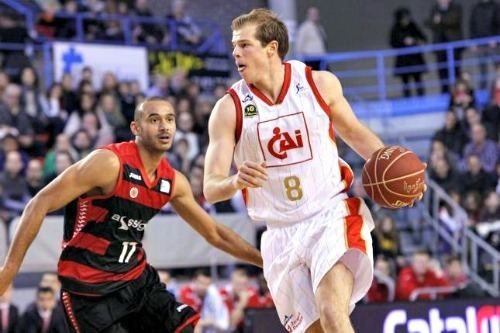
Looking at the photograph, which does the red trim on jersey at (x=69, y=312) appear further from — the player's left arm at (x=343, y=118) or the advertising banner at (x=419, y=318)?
the advertising banner at (x=419, y=318)

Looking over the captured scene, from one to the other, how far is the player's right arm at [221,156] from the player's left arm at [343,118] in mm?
551

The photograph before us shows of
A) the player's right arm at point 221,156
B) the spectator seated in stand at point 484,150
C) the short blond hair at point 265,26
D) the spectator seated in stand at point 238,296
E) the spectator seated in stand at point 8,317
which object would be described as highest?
the short blond hair at point 265,26

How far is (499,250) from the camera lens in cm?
1518

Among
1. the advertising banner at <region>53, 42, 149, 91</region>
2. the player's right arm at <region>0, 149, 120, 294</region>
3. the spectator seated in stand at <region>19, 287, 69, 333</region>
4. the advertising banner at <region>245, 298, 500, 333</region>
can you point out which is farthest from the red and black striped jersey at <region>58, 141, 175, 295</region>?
the advertising banner at <region>53, 42, 149, 91</region>

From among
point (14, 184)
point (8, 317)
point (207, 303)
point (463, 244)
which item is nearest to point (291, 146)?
point (8, 317)

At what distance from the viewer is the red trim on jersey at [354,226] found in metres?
6.45

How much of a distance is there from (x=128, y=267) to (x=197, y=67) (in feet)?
37.8

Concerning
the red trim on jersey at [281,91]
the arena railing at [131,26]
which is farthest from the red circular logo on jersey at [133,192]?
the arena railing at [131,26]

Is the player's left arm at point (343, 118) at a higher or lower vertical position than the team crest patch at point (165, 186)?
higher

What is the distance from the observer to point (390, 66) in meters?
23.0

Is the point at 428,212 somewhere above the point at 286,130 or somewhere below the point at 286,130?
below

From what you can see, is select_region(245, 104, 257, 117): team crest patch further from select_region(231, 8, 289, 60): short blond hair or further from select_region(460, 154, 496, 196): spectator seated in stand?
select_region(460, 154, 496, 196): spectator seated in stand

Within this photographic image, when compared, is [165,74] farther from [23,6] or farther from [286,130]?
[286,130]

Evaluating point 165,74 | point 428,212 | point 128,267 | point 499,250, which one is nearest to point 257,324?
point 128,267
